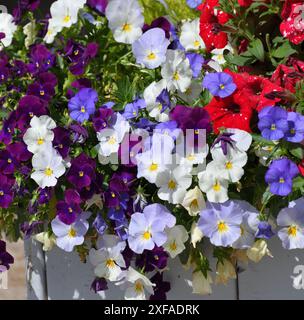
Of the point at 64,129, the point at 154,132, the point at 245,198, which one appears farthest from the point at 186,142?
the point at 64,129

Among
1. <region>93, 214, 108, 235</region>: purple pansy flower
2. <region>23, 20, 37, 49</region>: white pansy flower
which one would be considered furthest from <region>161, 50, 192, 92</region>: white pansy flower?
<region>23, 20, 37, 49</region>: white pansy flower

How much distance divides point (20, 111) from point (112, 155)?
0.25 m

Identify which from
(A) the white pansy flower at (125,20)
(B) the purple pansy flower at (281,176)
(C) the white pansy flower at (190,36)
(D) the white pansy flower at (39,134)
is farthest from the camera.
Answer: (C) the white pansy flower at (190,36)

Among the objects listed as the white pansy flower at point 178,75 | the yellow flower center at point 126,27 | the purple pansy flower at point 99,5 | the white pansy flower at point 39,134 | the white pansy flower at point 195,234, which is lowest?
the white pansy flower at point 195,234

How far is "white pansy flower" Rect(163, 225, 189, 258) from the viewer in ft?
5.38

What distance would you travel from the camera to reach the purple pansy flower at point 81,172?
1.64 m

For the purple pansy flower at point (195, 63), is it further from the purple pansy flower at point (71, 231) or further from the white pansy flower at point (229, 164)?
the purple pansy flower at point (71, 231)

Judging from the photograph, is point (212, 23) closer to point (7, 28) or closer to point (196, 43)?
point (196, 43)

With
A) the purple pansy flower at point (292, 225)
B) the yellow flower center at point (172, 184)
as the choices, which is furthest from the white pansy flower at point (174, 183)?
the purple pansy flower at point (292, 225)

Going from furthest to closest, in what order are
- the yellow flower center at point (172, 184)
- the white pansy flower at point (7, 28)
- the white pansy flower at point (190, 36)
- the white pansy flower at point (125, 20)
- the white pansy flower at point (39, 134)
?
1. the white pansy flower at point (7, 28)
2. the white pansy flower at point (190, 36)
3. the white pansy flower at point (125, 20)
4. the white pansy flower at point (39, 134)
5. the yellow flower center at point (172, 184)

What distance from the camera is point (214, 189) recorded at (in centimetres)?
156

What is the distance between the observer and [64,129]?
1697mm

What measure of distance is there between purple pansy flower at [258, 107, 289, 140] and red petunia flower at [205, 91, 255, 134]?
9 centimetres

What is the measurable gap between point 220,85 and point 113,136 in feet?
Answer: 0.87
